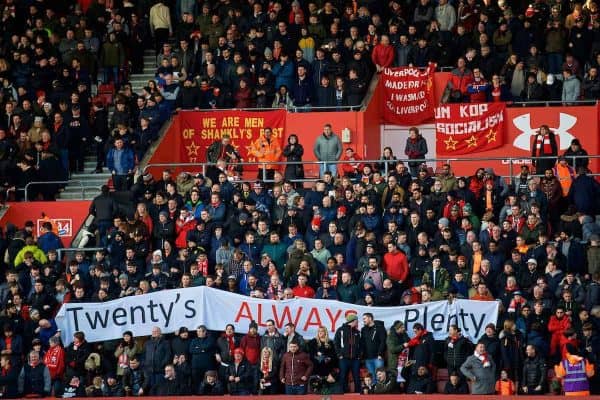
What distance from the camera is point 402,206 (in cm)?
3189

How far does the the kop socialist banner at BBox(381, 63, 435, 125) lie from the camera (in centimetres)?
3816

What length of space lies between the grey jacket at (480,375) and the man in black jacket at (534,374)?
51cm

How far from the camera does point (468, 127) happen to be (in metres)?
37.4

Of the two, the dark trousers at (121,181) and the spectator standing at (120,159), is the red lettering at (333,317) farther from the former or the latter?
the spectator standing at (120,159)

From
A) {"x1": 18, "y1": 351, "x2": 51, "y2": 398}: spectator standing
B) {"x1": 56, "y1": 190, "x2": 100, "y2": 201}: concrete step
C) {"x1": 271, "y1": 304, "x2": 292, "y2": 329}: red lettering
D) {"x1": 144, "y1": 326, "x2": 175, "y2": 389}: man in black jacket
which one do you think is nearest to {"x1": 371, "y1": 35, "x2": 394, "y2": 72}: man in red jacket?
{"x1": 56, "y1": 190, "x2": 100, "y2": 201}: concrete step

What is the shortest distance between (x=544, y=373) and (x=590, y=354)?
795 mm

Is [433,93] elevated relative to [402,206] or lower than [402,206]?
elevated

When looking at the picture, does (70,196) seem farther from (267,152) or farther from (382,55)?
(382,55)

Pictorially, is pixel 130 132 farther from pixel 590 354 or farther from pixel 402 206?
pixel 590 354

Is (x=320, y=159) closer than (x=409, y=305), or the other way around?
(x=409, y=305)

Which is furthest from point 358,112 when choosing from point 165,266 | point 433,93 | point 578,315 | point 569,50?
point 578,315

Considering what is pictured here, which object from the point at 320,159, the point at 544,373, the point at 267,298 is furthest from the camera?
the point at 320,159

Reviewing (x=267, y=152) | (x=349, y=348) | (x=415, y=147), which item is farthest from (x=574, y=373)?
(x=267, y=152)

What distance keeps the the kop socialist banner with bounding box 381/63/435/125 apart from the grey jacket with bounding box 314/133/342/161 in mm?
2810
